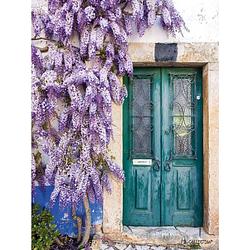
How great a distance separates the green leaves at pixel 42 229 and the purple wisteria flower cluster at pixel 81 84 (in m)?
0.25

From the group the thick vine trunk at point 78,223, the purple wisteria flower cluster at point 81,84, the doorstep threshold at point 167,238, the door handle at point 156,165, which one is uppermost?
the purple wisteria flower cluster at point 81,84

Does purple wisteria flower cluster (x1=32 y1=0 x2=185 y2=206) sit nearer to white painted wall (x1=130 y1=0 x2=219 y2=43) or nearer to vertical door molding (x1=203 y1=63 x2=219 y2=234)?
white painted wall (x1=130 y1=0 x2=219 y2=43)

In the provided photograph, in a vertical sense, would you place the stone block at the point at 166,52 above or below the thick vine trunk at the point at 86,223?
above

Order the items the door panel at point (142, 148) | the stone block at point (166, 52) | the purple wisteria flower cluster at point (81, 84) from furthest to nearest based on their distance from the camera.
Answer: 1. the door panel at point (142, 148)
2. the stone block at point (166, 52)
3. the purple wisteria flower cluster at point (81, 84)

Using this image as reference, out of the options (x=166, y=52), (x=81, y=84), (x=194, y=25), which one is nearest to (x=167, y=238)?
(x=81, y=84)

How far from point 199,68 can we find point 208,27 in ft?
1.49

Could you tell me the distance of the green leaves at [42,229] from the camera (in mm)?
3537

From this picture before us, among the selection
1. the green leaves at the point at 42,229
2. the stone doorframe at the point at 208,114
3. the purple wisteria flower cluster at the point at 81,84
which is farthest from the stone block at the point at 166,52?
the green leaves at the point at 42,229

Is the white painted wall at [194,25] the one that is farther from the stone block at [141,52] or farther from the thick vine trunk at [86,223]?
the thick vine trunk at [86,223]

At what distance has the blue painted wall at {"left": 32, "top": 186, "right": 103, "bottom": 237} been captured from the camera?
4.00 m

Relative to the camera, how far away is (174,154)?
167 inches
